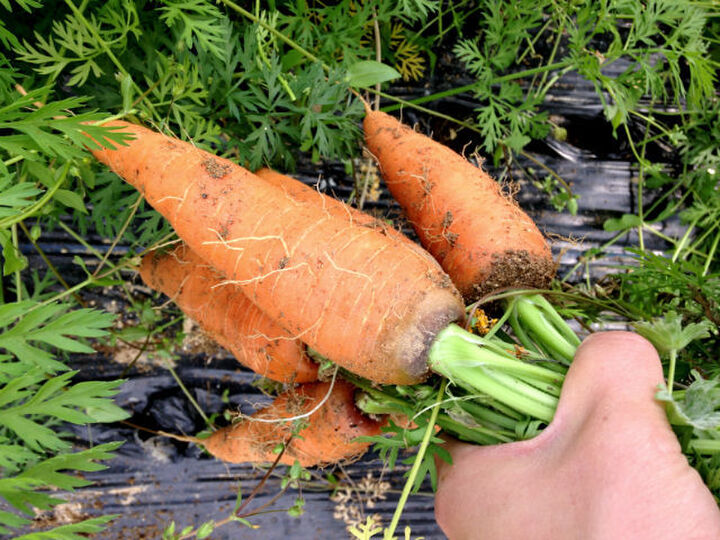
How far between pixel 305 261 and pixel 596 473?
0.80m

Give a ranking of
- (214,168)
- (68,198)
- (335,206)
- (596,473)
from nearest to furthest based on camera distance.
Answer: (596,473) < (68,198) < (214,168) < (335,206)

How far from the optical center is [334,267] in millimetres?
1254

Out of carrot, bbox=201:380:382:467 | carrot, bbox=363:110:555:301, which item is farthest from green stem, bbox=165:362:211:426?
carrot, bbox=363:110:555:301

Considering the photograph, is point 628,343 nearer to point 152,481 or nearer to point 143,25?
point 143,25

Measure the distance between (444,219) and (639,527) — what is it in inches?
35.4

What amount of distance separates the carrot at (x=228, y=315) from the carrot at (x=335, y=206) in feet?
1.18

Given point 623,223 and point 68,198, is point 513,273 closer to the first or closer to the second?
point 623,223

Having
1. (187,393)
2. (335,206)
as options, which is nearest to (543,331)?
(335,206)

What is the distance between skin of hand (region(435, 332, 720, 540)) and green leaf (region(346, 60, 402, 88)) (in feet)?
3.19

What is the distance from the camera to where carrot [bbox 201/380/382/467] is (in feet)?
4.84

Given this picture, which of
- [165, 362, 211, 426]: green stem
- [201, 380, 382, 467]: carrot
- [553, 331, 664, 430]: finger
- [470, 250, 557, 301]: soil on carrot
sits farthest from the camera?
[165, 362, 211, 426]: green stem

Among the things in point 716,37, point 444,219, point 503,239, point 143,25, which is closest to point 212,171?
point 143,25

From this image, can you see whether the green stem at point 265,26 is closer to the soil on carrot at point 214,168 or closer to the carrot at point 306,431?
the soil on carrot at point 214,168

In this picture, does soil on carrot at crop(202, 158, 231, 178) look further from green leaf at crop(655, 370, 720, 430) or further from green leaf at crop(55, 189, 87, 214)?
green leaf at crop(655, 370, 720, 430)
